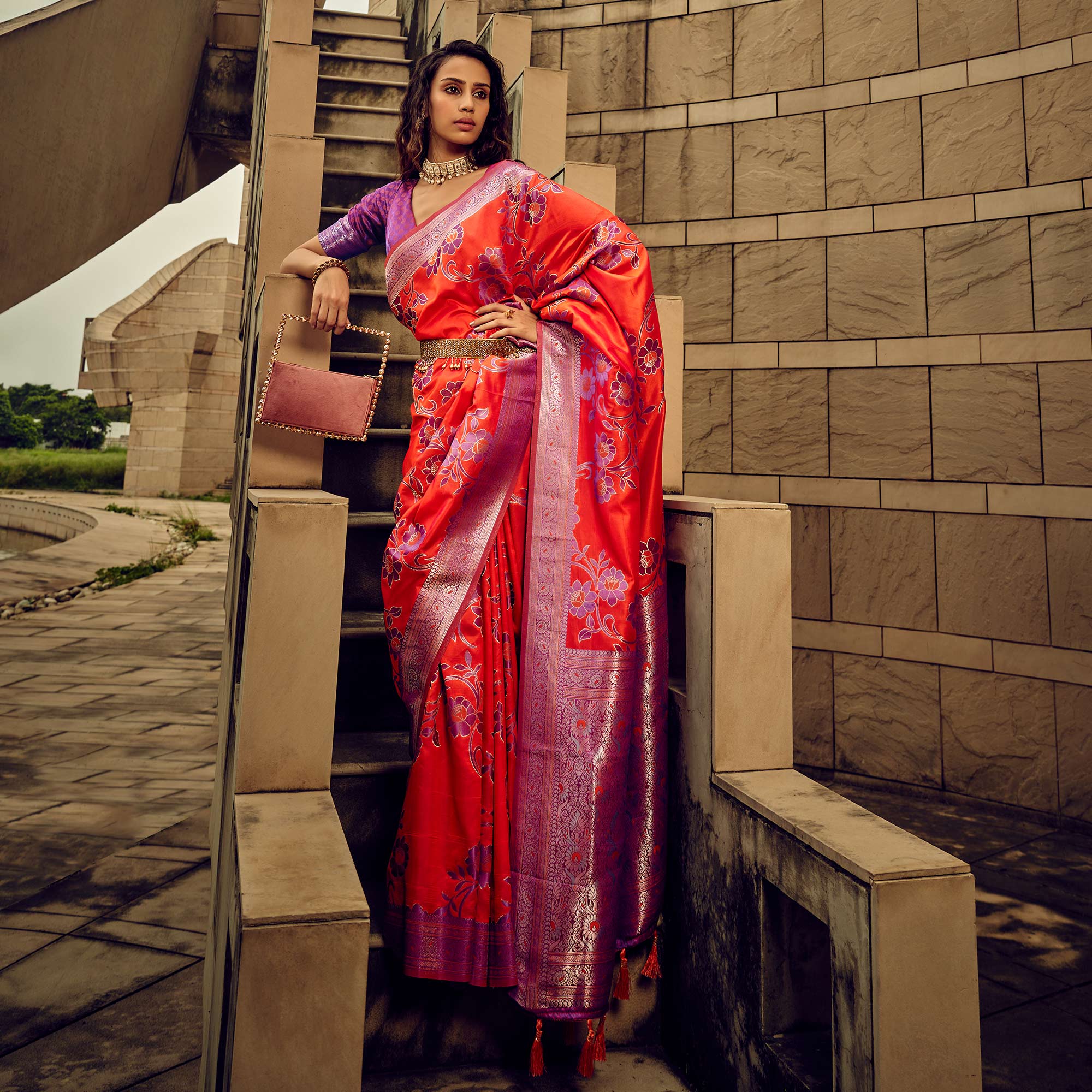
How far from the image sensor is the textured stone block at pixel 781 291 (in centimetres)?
466

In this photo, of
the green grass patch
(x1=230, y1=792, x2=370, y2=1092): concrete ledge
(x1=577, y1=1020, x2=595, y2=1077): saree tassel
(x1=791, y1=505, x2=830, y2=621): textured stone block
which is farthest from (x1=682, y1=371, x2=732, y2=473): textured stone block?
the green grass patch

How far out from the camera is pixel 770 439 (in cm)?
473

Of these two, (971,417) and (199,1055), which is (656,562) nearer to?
(199,1055)

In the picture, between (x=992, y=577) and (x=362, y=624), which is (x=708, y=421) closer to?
(x=992, y=577)

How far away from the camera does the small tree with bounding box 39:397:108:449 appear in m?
36.0

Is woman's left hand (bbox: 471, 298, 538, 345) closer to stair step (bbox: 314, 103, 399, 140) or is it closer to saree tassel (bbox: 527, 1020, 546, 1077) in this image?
saree tassel (bbox: 527, 1020, 546, 1077)

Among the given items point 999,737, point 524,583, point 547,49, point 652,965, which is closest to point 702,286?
point 547,49

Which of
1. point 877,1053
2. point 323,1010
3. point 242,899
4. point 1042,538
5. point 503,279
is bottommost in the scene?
point 877,1053

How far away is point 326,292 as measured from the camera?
2312 mm

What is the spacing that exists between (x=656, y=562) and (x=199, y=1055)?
188 cm

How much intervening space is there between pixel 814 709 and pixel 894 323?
2.02 m

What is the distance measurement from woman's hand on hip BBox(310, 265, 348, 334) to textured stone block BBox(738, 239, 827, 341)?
297cm

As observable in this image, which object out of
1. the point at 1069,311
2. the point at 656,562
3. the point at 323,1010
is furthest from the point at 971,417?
the point at 323,1010

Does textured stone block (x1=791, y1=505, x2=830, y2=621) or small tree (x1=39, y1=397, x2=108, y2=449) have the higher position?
small tree (x1=39, y1=397, x2=108, y2=449)
